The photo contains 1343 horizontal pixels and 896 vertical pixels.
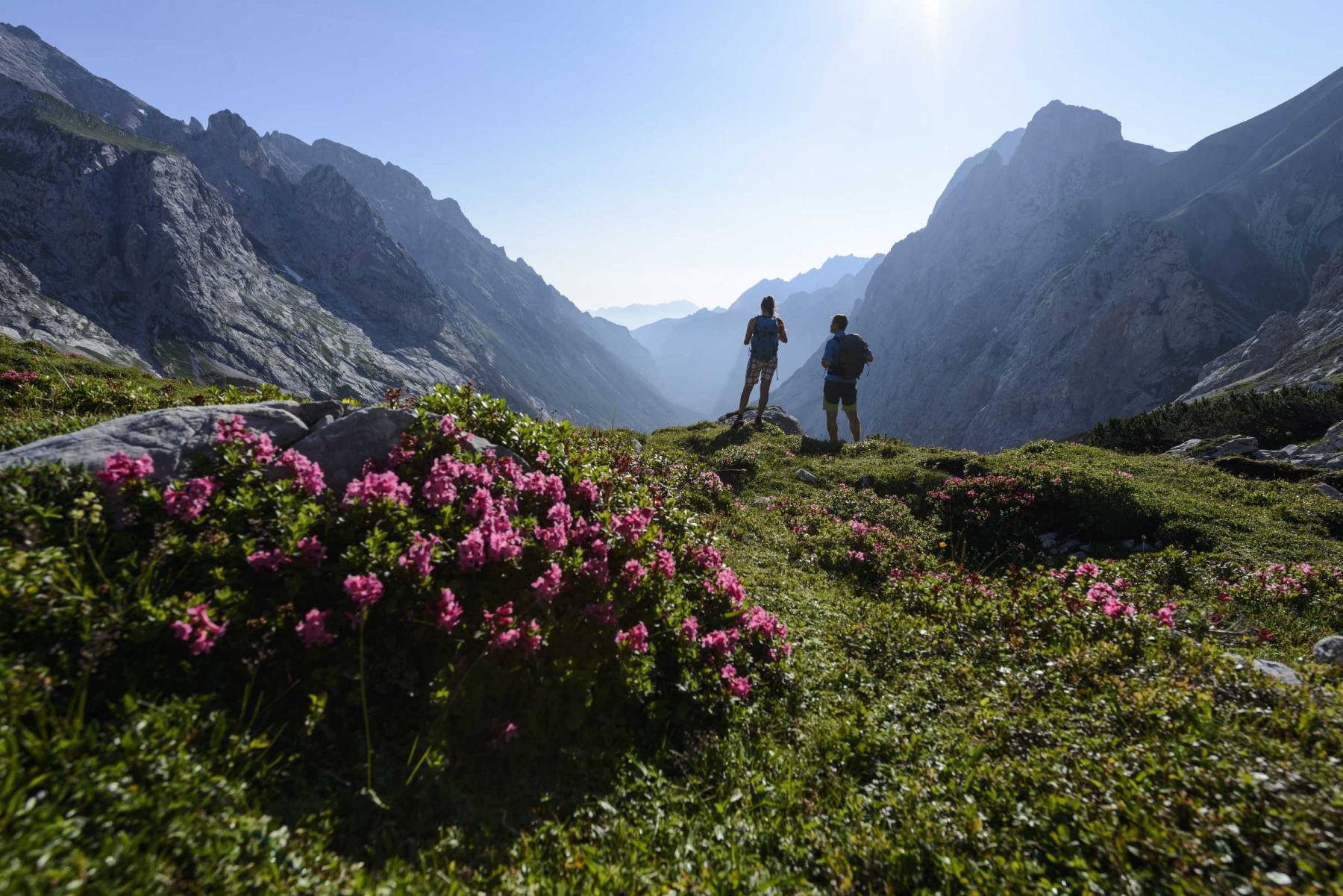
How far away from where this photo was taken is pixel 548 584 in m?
4.80

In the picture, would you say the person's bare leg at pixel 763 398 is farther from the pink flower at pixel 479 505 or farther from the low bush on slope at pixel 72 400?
the pink flower at pixel 479 505

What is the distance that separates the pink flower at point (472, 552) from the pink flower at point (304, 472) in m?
1.42

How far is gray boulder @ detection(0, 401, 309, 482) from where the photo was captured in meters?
4.59

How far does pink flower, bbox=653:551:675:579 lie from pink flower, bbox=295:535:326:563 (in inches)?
118

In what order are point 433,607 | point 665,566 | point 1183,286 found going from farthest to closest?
point 1183,286, point 665,566, point 433,607

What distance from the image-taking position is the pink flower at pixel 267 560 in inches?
163

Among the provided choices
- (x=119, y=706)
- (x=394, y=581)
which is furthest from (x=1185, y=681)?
(x=119, y=706)

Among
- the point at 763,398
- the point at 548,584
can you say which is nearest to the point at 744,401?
the point at 763,398

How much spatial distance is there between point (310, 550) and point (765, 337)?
55.5 ft

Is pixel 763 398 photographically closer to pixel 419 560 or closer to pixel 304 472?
pixel 304 472

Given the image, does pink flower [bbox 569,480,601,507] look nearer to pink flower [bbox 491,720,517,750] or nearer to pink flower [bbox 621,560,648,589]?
pink flower [bbox 621,560,648,589]

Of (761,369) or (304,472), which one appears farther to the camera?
(761,369)

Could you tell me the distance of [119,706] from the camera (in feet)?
10.6

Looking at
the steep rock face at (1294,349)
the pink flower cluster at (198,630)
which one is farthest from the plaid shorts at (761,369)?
the steep rock face at (1294,349)
